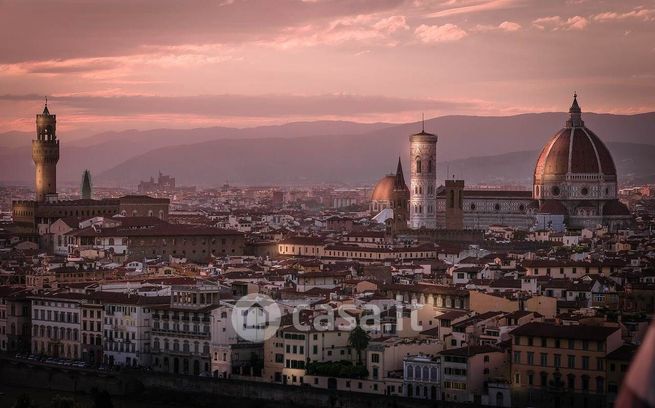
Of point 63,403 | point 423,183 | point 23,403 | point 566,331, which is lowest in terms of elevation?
point 23,403

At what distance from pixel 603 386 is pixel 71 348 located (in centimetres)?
1753

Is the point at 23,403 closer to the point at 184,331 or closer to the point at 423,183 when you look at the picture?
the point at 184,331

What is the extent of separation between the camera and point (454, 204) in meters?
91.4

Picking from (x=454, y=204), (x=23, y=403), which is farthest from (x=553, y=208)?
(x=23, y=403)

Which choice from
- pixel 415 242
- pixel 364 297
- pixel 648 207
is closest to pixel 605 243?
pixel 415 242

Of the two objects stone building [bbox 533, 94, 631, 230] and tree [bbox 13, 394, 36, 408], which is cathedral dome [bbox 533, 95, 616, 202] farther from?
tree [bbox 13, 394, 36, 408]

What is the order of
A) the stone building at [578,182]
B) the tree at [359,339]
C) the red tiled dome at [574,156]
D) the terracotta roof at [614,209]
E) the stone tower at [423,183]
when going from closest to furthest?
the tree at [359,339] → the stone tower at [423,183] → the terracotta roof at [614,209] → the stone building at [578,182] → the red tiled dome at [574,156]

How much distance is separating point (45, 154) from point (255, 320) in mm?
53824

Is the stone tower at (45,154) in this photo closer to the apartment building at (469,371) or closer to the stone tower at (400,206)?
the stone tower at (400,206)

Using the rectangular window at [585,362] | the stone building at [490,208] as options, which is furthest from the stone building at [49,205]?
the rectangular window at [585,362]

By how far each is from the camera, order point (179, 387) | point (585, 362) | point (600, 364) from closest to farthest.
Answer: point (600, 364)
point (585, 362)
point (179, 387)

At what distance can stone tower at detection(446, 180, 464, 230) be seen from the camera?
90.7 m

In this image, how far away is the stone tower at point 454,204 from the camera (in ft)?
298

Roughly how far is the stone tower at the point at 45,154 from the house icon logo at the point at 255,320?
51644mm
